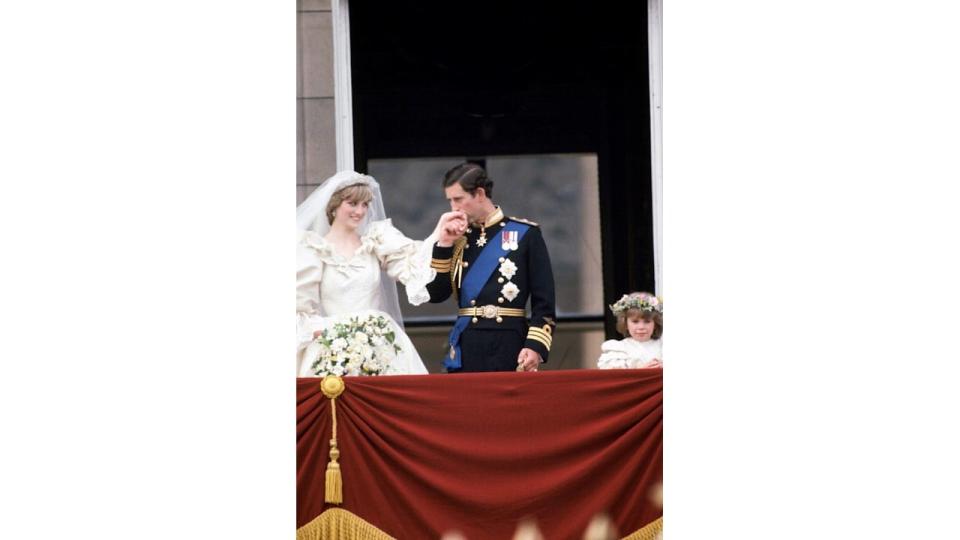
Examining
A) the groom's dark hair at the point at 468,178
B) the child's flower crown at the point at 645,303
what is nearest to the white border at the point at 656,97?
the child's flower crown at the point at 645,303

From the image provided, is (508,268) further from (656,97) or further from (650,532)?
(650,532)

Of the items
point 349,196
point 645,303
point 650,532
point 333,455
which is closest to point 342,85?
point 349,196

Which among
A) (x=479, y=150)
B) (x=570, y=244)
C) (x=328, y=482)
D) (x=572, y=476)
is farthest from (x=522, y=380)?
(x=570, y=244)

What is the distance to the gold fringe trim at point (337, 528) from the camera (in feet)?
20.0

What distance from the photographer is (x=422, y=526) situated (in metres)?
6.22

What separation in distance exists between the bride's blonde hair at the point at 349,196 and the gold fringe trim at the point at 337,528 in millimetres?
1286

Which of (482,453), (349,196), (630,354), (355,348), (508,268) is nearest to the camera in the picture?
(482,453)

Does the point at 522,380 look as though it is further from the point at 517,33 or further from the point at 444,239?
the point at 517,33

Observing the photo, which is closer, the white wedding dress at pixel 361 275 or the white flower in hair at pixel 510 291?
the white wedding dress at pixel 361 275

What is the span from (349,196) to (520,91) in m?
3.84

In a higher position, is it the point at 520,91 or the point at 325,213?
the point at 520,91

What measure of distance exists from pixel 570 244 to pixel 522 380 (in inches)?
219

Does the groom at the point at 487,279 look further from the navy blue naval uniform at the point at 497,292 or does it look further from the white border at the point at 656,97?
the white border at the point at 656,97

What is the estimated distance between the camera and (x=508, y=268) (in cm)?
684
